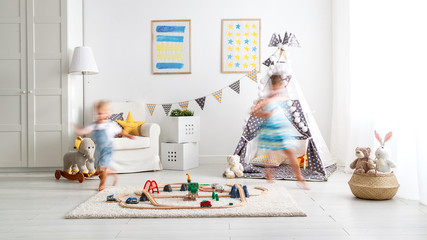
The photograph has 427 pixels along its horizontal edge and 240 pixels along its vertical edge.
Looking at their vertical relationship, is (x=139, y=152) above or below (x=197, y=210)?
above

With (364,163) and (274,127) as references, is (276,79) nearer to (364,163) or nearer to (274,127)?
(274,127)

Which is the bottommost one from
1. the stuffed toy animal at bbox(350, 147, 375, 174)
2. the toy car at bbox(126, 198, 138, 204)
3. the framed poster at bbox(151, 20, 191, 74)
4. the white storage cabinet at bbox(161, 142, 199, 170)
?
the toy car at bbox(126, 198, 138, 204)

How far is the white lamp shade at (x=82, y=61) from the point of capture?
4473 mm

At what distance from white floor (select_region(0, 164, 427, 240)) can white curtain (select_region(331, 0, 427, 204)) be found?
0.42 metres

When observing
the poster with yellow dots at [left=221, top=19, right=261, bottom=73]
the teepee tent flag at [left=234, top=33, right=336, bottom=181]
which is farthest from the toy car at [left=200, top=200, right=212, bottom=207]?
the poster with yellow dots at [left=221, top=19, right=261, bottom=73]

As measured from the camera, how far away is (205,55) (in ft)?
17.2

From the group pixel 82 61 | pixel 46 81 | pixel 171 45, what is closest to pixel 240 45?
pixel 171 45

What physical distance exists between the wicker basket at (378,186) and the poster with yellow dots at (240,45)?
8.48 feet

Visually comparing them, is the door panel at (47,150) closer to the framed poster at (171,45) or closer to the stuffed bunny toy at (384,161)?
the framed poster at (171,45)

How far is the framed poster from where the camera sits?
206 inches

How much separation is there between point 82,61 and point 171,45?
1218 millimetres

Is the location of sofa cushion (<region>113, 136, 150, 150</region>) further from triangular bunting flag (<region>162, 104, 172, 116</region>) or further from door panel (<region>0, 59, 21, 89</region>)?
door panel (<region>0, 59, 21, 89</region>)

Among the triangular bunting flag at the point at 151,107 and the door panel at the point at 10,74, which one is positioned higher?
the door panel at the point at 10,74

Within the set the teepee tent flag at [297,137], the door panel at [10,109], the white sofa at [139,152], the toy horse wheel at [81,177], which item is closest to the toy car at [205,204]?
the teepee tent flag at [297,137]
